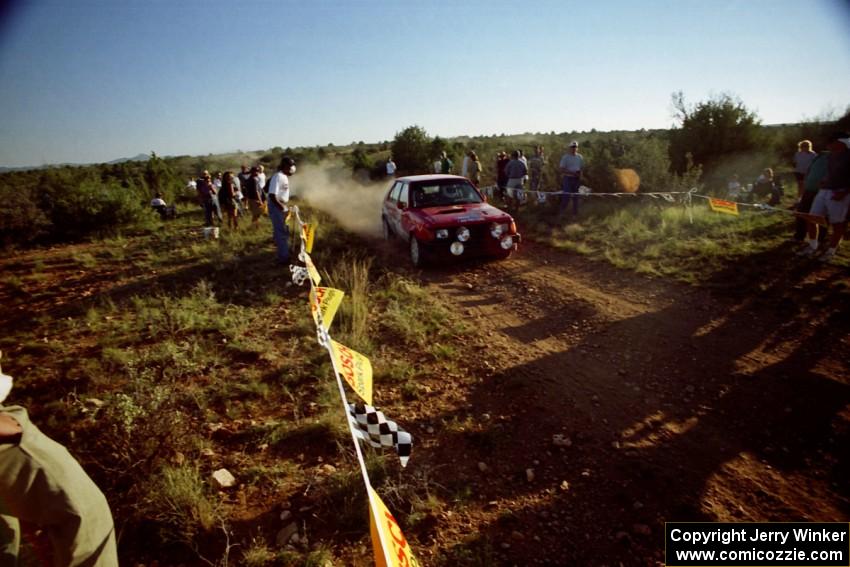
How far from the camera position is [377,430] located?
2.38 m

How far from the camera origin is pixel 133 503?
286cm

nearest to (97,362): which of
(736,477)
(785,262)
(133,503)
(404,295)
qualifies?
(133,503)

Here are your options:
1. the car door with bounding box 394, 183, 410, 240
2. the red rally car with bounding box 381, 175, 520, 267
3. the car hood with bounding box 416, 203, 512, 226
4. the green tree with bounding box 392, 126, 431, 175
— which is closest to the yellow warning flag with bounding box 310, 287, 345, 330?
the red rally car with bounding box 381, 175, 520, 267

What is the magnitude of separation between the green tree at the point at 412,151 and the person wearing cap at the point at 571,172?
12648 mm

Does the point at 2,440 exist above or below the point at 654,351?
above

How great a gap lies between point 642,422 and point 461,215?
485 centimetres

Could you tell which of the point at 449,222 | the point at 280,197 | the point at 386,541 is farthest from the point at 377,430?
the point at 280,197

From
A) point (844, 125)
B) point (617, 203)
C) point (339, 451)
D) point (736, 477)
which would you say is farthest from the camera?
point (844, 125)

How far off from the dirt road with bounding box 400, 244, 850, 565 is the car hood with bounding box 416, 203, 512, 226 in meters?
2.04

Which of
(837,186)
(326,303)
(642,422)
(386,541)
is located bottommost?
(642,422)

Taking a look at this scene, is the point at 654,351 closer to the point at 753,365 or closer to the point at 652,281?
the point at 753,365

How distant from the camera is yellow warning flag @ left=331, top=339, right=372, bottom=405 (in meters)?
2.47

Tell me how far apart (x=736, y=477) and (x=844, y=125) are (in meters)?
21.9

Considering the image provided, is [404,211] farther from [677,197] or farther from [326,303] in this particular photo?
[677,197]
